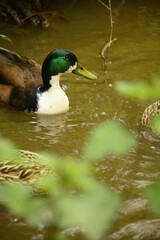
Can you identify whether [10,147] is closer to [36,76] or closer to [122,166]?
[122,166]

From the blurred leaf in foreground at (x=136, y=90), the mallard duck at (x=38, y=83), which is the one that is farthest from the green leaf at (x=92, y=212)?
the mallard duck at (x=38, y=83)

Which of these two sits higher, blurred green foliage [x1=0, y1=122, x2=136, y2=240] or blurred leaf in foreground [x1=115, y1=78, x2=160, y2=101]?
blurred leaf in foreground [x1=115, y1=78, x2=160, y2=101]

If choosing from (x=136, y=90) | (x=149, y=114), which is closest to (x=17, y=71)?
(x=149, y=114)

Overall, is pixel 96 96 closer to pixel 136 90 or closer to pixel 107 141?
pixel 136 90

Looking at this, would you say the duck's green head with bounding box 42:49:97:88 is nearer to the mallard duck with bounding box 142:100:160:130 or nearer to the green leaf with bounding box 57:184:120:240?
the mallard duck with bounding box 142:100:160:130

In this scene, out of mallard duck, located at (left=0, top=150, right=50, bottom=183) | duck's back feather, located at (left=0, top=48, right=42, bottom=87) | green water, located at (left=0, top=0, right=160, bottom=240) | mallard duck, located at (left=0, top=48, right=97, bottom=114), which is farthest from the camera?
duck's back feather, located at (left=0, top=48, right=42, bottom=87)

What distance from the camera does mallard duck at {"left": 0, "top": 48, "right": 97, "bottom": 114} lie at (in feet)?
22.3

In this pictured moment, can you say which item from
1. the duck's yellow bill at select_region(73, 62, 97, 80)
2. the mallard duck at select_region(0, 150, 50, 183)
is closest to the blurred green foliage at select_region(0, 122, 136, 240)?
the mallard duck at select_region(0, 150, 50, 183)

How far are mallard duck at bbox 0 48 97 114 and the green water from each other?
0.15m

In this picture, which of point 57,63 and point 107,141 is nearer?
point 107,141

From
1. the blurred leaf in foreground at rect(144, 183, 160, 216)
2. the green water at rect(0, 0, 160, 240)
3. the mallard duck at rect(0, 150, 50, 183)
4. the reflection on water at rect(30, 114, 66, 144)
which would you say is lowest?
the reflection on water at rect(30, 114, 66, 144)

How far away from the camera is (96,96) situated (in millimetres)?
7039

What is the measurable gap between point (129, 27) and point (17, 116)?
158 inches

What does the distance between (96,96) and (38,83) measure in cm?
85
